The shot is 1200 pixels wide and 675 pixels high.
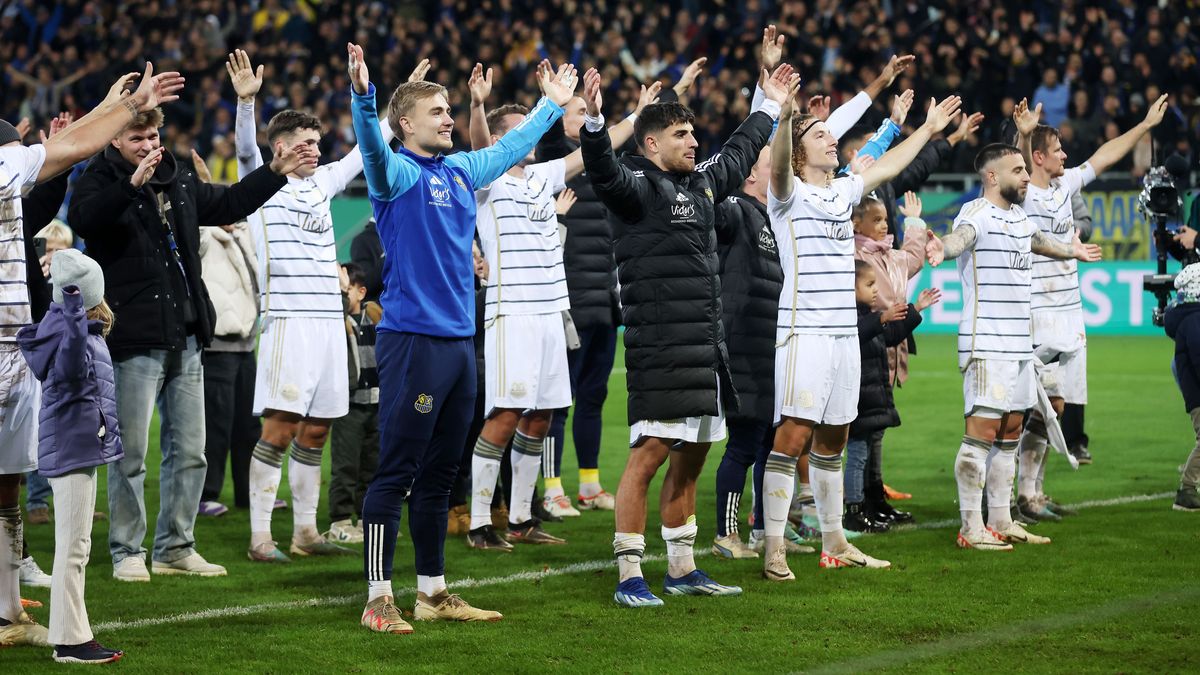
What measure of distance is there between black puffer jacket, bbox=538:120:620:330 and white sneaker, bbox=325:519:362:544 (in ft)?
6.39

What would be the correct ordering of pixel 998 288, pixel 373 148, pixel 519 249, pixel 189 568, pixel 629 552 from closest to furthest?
1. pixel 373 148
2. pixel 629 552
3. pixel 189 568
4. pixel 998 288
5. pixel 519 249

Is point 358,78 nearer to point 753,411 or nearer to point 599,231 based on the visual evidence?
point 753,411

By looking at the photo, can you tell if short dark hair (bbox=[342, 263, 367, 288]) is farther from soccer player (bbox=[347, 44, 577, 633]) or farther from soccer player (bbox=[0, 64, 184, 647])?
soccer player (bbox=[0, 64, 184, 647])

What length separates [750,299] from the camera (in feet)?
25.7

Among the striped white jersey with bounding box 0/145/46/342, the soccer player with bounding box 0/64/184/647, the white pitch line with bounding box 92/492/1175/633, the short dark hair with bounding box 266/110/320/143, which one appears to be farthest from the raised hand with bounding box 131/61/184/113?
the white pitch line with bounding box 92/492/1175/633

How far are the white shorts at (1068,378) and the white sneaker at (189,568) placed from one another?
16.1ft

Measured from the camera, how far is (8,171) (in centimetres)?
570

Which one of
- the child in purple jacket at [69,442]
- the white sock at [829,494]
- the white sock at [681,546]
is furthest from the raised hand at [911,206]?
the child in purple jacket at [69,442]

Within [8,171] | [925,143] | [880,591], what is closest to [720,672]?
[880,591]

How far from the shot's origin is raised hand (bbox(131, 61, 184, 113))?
18.8 feet

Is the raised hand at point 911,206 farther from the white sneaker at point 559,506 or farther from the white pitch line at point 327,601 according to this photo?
the white sneaker at point 559,506

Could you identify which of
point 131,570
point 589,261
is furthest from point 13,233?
point 589,261

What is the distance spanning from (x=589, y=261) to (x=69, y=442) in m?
4.68

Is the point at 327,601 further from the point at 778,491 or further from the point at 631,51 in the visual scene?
the point at 631,51
